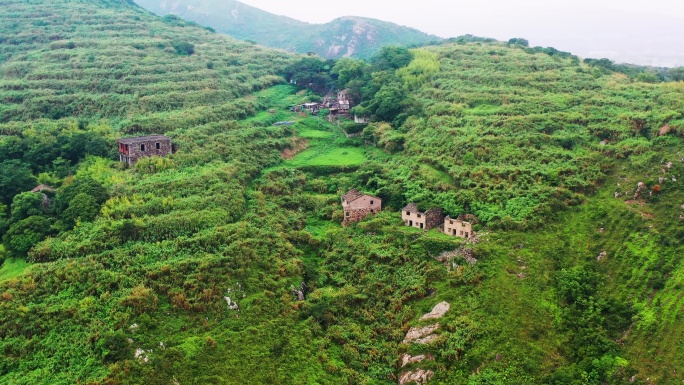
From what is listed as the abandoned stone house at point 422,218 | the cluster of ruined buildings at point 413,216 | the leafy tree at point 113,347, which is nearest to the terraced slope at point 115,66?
the cluster of ruined buildings at point 413,216

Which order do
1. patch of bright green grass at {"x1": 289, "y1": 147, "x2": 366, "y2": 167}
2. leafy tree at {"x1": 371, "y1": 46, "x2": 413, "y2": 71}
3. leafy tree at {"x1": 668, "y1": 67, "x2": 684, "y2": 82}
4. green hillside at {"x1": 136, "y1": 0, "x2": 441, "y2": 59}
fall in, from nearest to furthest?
patch of bright green grass at {"x1": 289, "y1": 147, "x2": 366, "y2": 167} → leafy tree at {"x1": 668, "y1": 67, "x2": 684, "y2": 82} → leafy tree at {"x1": 371, "y1": 46, "x2": 413, "y2": 71} → green hillside at {"x1": 136, "y1": 0, "x2": 441, "y2": 59}

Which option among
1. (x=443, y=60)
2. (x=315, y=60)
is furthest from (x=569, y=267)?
(x=315, y=60)

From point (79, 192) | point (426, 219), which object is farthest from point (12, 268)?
point (426, 219)

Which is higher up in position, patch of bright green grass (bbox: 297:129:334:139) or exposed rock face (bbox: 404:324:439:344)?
patch of bright green grass (bbox: 297:129:334:139)

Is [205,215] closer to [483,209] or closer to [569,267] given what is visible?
[483,209]

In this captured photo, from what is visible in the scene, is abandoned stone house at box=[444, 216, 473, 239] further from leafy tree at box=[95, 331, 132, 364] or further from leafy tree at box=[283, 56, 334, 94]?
leafy tree at box=[283, 56, 334, 94]

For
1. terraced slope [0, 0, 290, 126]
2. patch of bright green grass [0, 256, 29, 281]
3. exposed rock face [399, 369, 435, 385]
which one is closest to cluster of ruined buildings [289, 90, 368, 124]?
terraced slope [0, 0, 290, 126]

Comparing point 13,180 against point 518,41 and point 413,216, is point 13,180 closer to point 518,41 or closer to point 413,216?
point 413,216

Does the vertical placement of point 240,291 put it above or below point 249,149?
below
